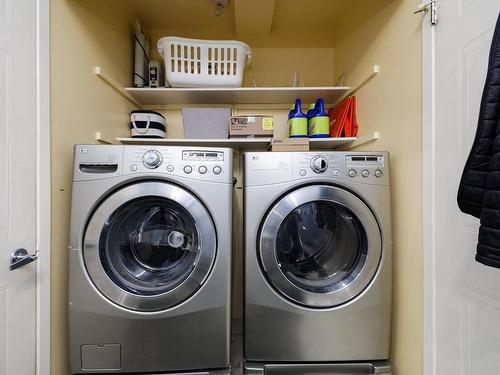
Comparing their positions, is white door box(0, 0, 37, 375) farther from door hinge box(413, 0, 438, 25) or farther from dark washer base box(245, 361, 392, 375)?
door hinge box(413, 0, 438, 25)

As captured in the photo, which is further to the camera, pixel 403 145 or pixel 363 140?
pixel 363 140

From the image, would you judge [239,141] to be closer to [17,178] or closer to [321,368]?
[17,178]

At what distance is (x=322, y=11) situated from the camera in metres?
1.69

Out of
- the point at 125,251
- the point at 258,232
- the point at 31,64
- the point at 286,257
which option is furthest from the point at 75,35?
the point at 286,257

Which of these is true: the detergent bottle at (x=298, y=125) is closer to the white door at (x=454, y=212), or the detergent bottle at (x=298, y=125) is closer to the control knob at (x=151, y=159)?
the white door at (x=454, y=212)

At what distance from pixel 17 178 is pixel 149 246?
0.55 m

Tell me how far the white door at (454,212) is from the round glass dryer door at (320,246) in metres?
0.24

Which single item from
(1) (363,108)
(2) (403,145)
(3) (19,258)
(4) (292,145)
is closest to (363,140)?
(1) (363,108)

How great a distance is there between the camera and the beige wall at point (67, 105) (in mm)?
1025

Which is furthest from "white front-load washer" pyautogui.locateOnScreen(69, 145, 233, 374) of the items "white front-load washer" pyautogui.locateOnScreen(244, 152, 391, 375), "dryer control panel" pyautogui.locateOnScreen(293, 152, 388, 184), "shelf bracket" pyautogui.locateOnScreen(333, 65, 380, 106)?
"shelf bracket" pyautogui.locateOnScreen(333, 65, 380, 106)

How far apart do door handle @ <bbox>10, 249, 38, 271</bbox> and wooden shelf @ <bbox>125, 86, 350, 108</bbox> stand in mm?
1116

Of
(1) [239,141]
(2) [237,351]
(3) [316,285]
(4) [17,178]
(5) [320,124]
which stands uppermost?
(5) [320,124]

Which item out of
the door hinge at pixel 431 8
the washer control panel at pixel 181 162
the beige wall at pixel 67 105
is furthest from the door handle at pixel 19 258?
the door hinge at pixel 431 8

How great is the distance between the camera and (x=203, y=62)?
1498 millimetres
